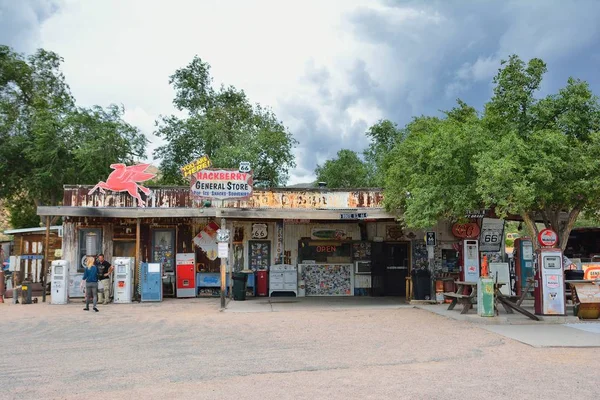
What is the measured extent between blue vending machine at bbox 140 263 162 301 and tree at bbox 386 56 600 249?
8.69 m

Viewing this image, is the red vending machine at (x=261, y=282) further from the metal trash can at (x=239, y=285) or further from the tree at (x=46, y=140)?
the tree at (x=46, y=140)

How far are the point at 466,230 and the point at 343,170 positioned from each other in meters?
23.7

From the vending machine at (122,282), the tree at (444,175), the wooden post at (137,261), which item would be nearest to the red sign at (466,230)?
the tree at (444,175)

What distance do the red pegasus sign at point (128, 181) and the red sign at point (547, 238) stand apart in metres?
12.7

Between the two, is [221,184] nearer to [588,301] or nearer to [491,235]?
[491,235]

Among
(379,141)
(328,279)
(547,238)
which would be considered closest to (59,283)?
(328,279)

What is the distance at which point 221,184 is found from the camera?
17297mm

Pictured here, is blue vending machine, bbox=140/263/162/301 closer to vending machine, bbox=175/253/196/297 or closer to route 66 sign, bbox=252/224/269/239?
vending machine, bbox=175/253/196/297

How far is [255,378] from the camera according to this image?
24.4ft

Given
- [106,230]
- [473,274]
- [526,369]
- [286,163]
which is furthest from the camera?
[286,163]

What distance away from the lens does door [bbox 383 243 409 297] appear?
2059cm

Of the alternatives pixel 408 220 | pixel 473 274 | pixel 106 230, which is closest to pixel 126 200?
pixel 106 230

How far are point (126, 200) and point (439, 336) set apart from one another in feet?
41.6

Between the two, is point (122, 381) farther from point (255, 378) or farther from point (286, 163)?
point (286, 163)
